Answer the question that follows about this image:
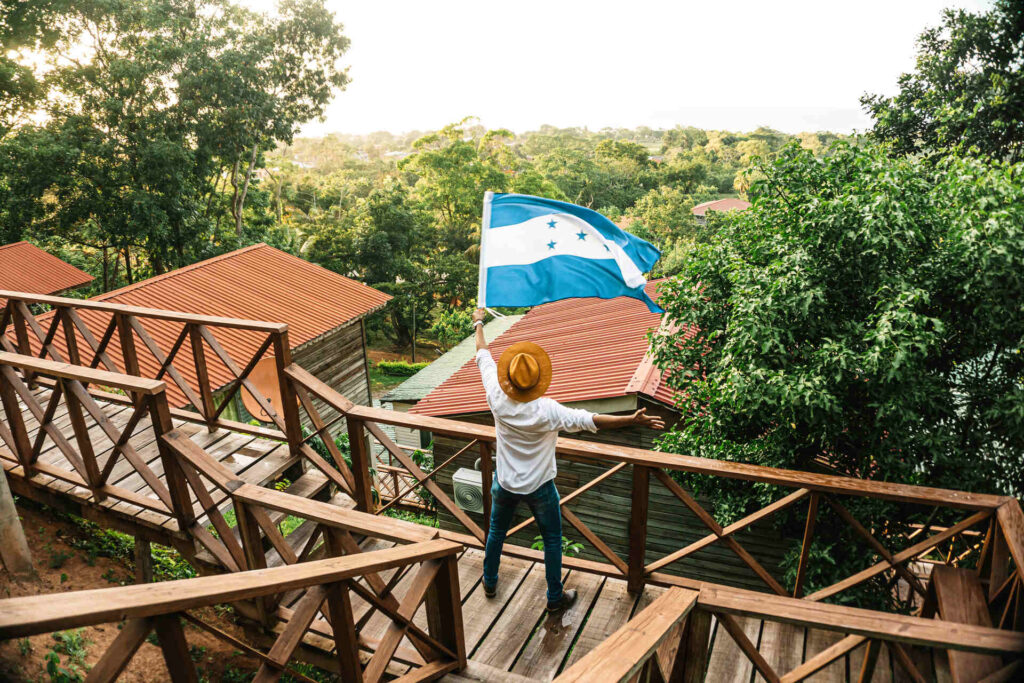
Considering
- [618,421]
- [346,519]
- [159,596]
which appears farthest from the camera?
[618,421]

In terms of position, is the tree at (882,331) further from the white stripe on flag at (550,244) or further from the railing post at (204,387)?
the railing post at (204,387)

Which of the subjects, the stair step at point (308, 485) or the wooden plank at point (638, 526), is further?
the stair step at point (308, 485)

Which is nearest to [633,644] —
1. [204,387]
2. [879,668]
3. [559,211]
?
[879,668]

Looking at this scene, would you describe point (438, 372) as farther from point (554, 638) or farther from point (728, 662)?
point (728, 662)

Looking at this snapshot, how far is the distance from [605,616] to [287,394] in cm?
266

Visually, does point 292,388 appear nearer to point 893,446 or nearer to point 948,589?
point 948,589

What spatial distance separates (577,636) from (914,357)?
3.08 m

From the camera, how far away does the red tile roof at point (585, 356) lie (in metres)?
8.12

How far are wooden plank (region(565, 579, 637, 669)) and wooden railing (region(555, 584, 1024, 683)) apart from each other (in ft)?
3.57

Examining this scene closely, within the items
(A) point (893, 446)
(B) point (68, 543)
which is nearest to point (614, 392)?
(A) point (893, 446)

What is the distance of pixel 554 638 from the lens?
3635 mm

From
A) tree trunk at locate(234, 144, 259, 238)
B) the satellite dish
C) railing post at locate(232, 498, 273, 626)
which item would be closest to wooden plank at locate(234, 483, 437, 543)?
railing post at locate(232, 498, 273, 626)

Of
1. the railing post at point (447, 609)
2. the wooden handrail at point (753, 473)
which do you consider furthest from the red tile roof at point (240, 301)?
the railing post at point (447, 609)

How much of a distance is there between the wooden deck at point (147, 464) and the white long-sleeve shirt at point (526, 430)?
82.8 inches
